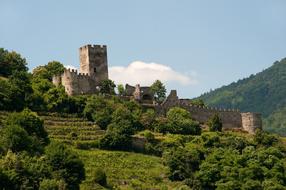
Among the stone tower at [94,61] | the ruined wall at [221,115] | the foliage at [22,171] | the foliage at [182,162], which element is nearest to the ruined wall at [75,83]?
the stone tower at [94,61]

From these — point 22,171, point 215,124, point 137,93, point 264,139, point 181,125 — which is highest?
point 137,93

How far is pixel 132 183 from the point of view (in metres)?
62.8

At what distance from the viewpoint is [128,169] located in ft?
215

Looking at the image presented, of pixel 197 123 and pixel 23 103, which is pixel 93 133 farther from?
pixel 197 123

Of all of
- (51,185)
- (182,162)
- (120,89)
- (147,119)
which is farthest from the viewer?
Answer: (120,89)

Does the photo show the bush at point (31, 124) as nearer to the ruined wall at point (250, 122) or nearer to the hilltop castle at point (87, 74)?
the hilltop castle at point (87, 74)

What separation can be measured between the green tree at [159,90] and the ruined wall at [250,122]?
8.61 meters

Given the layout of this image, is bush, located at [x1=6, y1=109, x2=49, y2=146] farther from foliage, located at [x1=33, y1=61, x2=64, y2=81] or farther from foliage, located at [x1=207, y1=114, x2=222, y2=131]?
foliage, located at [x1=207, y1=114, x2=222, y2=131]

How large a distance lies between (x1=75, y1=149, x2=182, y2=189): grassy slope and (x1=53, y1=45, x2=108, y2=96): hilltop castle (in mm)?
13250

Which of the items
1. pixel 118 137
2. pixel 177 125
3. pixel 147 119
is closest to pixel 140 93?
pixel 147 119

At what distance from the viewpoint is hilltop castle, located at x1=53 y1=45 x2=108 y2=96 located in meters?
80.7

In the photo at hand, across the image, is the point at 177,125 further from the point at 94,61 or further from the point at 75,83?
the point at 94,61

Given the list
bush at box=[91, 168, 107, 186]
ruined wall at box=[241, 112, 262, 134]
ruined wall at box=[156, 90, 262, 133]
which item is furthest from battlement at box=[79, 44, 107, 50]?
bush at box=[91, 168, 107, 186]

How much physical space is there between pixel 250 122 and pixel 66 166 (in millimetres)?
32486
